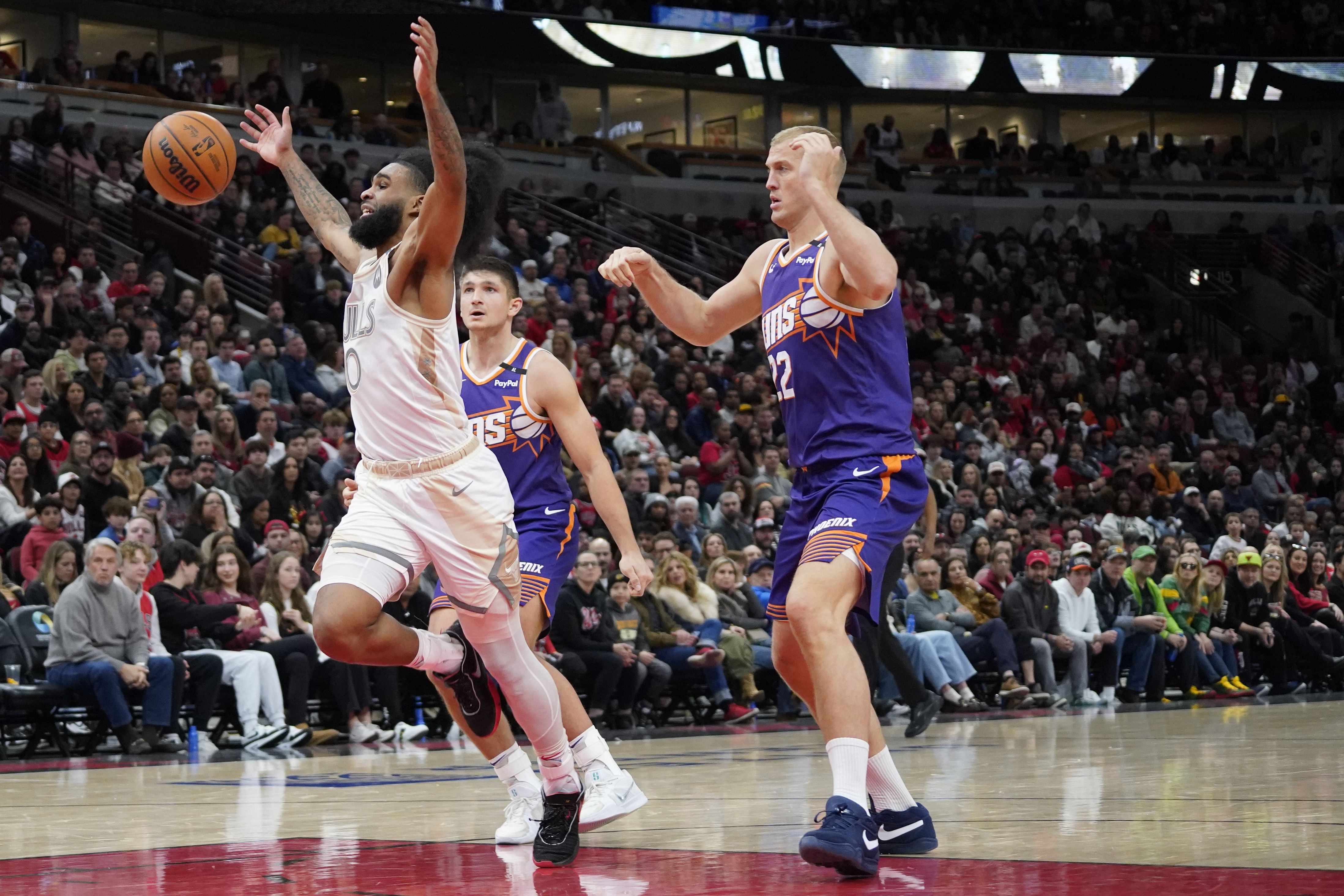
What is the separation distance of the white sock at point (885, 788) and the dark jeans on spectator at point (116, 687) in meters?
6.52

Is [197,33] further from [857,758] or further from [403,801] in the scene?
[857,758]

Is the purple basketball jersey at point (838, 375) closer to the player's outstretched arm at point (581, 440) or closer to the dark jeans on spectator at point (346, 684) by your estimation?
the player's outstretched arm at point (581, 440)

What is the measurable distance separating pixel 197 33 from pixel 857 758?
25.0m

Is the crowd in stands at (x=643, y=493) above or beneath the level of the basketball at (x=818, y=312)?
beneath

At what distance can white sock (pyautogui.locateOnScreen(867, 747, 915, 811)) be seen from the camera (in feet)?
14.8

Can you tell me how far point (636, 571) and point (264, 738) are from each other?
227 inches

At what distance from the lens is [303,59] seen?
2770cm

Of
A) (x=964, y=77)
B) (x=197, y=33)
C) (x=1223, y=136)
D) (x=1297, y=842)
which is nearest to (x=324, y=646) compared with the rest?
(x=1297, y=842)

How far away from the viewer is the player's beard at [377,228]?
4.78 metres

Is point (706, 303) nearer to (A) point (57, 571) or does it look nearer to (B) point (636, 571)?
(B) point (636, 571)

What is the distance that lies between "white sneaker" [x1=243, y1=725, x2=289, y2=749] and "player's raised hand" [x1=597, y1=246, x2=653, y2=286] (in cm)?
621

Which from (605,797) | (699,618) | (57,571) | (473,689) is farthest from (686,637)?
(473,689)

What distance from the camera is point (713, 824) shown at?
5270mm

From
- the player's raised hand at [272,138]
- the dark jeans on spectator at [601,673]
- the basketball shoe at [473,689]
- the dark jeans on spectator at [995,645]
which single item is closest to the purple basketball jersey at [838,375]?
the basketball shoe at [473,689]
